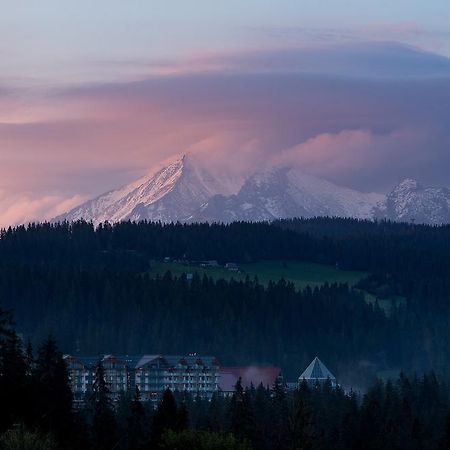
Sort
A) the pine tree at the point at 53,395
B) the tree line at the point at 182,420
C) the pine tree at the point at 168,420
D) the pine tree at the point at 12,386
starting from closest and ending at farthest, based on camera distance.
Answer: the tree line at the point at 182,420
the pine tree at the point at 12,386
the pine tree at the point at 168,420
the pine tree at the point at 53,395

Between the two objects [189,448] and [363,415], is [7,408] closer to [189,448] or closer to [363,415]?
[189,448]

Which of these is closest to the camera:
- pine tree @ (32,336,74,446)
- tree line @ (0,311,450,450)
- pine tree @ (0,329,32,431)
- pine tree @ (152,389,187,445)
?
tree line @ (0,311,450,450)

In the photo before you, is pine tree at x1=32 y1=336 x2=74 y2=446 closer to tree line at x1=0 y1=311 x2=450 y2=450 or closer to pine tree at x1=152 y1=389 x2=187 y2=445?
tree line at x1=0 y1=311 x2=450 y2=450

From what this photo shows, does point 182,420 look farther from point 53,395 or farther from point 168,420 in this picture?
point 53,395

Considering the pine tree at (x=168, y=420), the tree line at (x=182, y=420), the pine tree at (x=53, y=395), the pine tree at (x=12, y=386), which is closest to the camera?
the tree line at (x=182, y=420)

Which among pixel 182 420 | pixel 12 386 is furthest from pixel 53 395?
pixel 12 386

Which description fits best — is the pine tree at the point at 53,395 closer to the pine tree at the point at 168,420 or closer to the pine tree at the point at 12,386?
the pine tree at the point at 12,386

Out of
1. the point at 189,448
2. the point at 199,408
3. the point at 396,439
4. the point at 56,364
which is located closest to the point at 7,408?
the point at 189,448

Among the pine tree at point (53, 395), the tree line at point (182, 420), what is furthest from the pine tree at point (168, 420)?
the pine tree at point (53, 395)

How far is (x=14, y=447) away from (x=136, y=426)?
36.2m

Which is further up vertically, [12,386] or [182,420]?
[12,386]

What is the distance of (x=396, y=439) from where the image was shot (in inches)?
6417

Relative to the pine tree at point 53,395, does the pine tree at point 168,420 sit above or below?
below

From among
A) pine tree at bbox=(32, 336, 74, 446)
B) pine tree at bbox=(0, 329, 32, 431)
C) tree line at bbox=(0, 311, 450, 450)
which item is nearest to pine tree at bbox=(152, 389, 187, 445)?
tree line at bbox=(0, 311, 450, 450)
